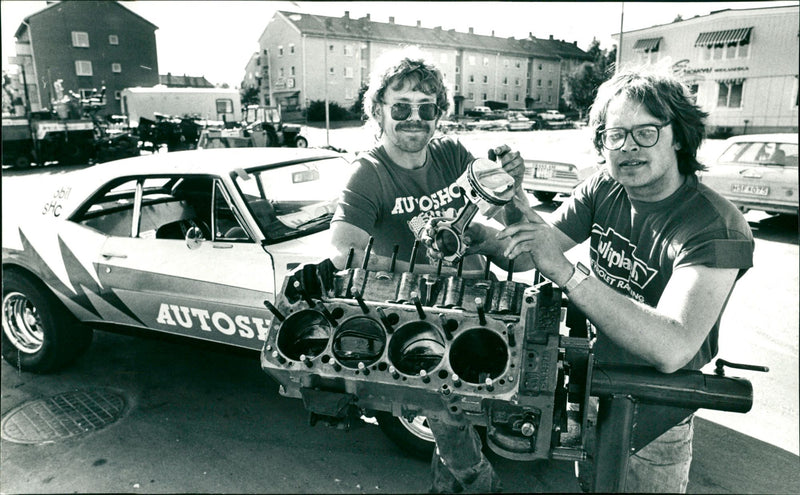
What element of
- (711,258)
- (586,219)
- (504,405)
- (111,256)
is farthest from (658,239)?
(111,256)

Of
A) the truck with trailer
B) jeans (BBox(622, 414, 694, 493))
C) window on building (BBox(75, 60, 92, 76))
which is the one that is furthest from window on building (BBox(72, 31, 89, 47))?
jeans (BBox(622, 414, 694, 493))

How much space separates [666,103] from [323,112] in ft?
8.29

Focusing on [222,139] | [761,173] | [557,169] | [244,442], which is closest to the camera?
[244,442]

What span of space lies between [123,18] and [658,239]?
1.90 metres

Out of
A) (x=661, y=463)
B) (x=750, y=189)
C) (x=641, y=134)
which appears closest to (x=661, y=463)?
(x=661, y=463)

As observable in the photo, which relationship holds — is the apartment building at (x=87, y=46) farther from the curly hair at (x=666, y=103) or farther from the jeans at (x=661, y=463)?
the jeans at (x=661, y=463)

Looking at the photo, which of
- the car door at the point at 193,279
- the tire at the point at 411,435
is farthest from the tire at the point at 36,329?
the tire at the point at 411,435

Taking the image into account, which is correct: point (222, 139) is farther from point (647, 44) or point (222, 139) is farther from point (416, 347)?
point (416, 347)

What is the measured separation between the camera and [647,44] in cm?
Answer: 193

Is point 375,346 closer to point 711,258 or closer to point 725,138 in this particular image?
point 711,258

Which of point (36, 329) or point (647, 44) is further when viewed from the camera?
point (36, 329)

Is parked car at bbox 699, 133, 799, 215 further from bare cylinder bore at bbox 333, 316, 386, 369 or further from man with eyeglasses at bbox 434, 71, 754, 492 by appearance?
bare cylinder bore at bbox 333, 316, 386, 369

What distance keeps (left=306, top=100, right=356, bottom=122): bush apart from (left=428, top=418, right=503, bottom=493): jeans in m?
2.49

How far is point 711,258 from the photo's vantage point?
4.87ft
